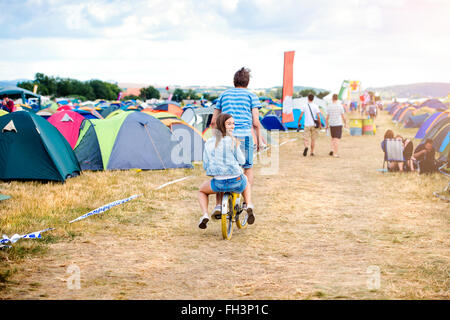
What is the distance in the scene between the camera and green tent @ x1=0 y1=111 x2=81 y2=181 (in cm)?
945

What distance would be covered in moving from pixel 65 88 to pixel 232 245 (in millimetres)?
128480

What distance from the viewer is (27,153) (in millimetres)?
9555

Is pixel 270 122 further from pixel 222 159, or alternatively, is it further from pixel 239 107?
pixel 222 159

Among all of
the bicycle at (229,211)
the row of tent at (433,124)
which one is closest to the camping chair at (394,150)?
the row of tent at (433,124)

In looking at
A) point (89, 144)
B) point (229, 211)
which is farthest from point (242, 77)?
point (89, 144)

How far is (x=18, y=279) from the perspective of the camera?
4.28 metres

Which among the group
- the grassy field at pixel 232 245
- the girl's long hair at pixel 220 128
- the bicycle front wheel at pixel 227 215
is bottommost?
the grassy field at pixel 232 245

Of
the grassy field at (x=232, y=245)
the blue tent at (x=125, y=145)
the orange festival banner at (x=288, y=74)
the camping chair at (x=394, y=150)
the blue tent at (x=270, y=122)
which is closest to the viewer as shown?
the grassy field at (x=232, y=245)

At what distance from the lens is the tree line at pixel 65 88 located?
376 feet

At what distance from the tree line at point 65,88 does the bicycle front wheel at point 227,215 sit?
110503 mm

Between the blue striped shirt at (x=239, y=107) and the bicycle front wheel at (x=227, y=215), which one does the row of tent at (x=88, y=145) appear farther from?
the bicycle front wheel at (x=227, y=215)

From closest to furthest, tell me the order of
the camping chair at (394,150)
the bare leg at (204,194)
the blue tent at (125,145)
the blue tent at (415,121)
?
the bare leg at (204,194) < the camping chair at (394,150) < the blue tent at (125,145) < the blue tent at (415,121)

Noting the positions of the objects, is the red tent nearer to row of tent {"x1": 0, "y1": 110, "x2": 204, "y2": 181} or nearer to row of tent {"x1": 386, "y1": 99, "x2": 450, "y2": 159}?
row of tent {"x1": 0, "y1": 110, "x2": 204, "y2": 181}
